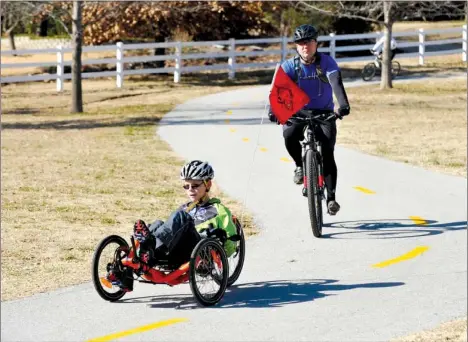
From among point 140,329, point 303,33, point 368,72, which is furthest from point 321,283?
point 368,72

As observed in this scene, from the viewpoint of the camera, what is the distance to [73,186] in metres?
14.2

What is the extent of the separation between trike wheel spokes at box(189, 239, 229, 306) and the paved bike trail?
101 mm

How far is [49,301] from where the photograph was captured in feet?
26.7

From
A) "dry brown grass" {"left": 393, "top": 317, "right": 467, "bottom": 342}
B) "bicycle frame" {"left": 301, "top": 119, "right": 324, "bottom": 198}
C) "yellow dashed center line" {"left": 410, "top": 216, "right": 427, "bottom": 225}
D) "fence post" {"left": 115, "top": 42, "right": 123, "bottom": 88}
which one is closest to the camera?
"dry brown grass" {"left": 393, "top": 317, "right": 467, "bottom": 342}

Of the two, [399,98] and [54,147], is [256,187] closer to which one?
[54,147]

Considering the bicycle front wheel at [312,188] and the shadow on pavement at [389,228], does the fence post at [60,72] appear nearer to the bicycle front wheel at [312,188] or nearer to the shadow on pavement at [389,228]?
the shadow on pavement at [389,228]

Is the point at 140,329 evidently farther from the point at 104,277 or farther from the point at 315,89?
the point at 315,89

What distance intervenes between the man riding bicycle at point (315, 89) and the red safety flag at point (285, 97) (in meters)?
0.08

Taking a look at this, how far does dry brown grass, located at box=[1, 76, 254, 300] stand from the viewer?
9.75 meters

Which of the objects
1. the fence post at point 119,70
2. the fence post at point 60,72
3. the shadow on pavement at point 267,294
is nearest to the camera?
the shadow on pavement at point 267,294

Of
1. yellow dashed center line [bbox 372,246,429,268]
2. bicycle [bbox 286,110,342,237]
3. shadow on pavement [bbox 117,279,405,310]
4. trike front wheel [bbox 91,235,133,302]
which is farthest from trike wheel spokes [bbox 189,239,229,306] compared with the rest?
bicycle [bbox 286,110,342,237]

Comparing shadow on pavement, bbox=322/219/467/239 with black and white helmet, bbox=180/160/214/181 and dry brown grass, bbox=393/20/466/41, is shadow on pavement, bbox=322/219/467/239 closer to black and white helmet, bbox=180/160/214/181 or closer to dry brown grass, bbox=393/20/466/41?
black and white helmet, bbox=180/160/214/181

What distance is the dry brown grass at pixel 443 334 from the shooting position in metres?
7.18

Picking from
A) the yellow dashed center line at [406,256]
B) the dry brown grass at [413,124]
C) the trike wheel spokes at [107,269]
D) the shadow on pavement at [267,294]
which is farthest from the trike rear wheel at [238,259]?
the dry brown grass at [413,124]
